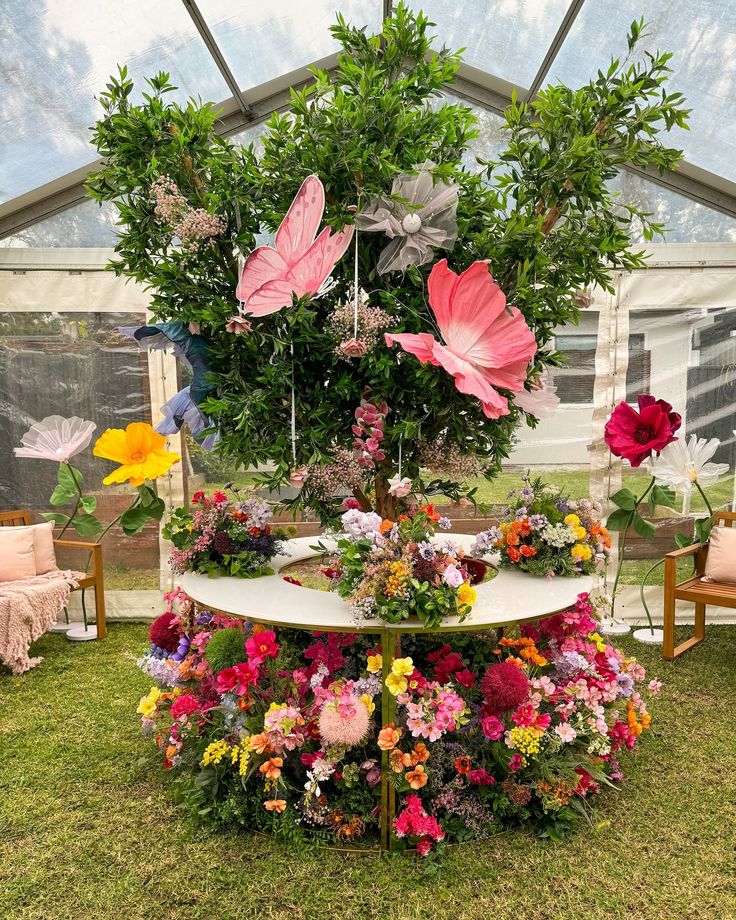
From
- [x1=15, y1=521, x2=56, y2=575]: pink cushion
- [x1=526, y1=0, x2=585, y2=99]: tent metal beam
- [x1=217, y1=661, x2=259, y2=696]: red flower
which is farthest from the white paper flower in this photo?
[x1=15, y1=521, x2=56, y2=575]: pink cushion

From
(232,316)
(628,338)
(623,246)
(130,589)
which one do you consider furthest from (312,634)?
(628,338)

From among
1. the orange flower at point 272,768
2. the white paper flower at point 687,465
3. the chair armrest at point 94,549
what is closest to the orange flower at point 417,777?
the orange flower at point 272,768

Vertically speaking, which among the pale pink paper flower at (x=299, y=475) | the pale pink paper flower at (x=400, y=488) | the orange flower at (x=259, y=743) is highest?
the pale pink paper flower at (x=299, y=475)

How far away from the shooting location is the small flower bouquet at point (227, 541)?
9.23ft

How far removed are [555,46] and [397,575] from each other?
2.89 m

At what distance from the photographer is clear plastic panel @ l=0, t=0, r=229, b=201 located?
308 cm

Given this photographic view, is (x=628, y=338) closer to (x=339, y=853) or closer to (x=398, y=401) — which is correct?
(x=398, y=401)

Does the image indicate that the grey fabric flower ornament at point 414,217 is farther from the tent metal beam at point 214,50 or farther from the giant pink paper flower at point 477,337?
the tent metal beam at point 214,50

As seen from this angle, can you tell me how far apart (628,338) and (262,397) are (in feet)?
11.8

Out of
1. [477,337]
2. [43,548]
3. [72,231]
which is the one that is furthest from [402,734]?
[72,231]

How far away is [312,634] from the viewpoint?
8.98ft

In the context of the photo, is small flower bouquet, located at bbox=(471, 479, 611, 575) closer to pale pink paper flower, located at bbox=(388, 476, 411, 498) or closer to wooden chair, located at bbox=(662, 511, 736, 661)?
pale pink paper flower, located at bbox=(388, 476, 411, 498)

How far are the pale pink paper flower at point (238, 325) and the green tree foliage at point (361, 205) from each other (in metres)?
0.06

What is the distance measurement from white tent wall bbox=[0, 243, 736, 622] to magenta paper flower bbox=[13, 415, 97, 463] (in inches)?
24.7
